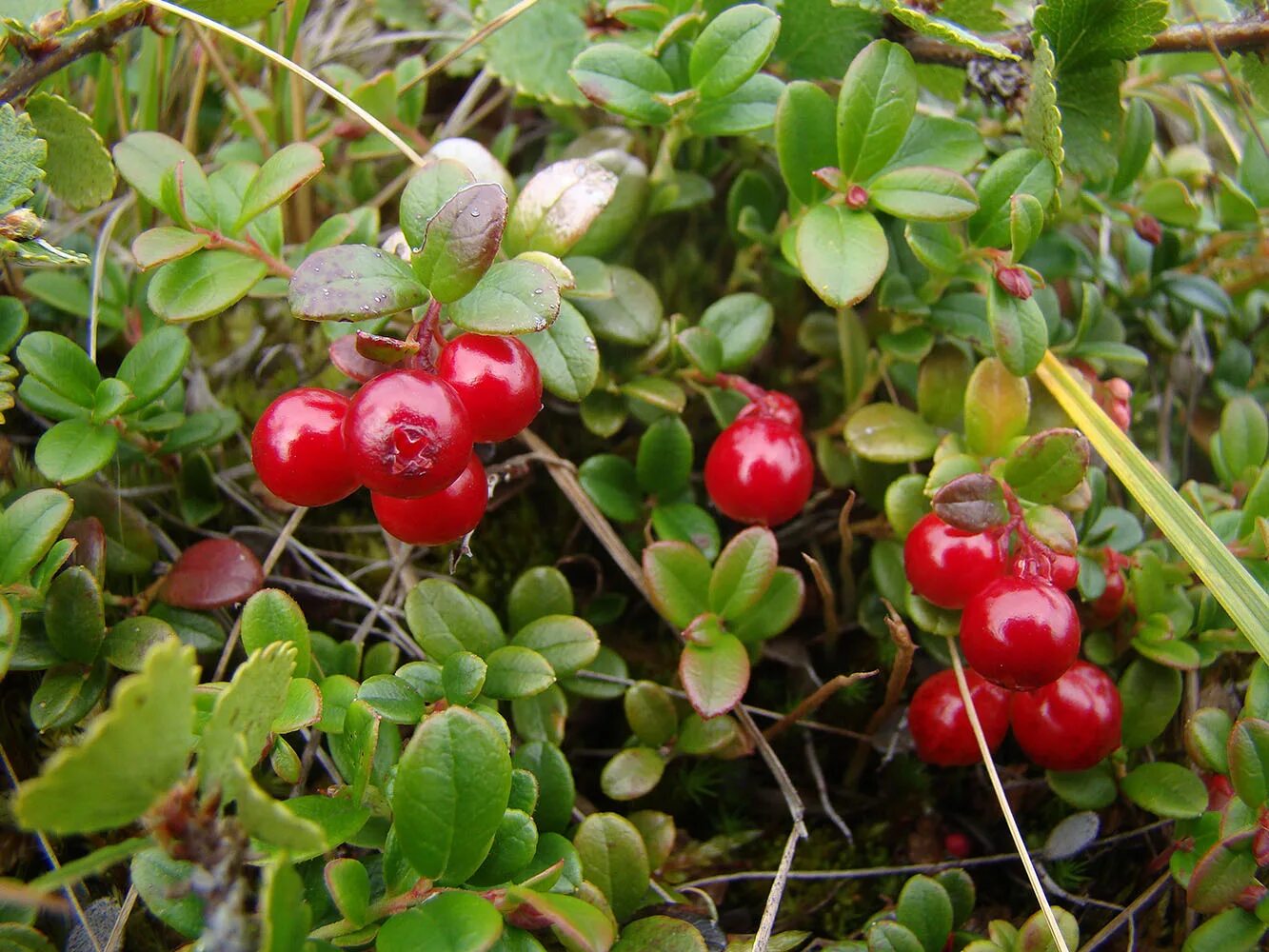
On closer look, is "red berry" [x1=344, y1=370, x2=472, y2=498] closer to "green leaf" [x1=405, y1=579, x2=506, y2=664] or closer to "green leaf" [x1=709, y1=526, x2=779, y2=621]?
"green leaf" [x1=405, y1=579, x2=506, y2=664]

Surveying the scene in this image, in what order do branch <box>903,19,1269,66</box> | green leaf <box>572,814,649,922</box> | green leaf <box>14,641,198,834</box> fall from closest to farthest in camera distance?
green leaf <box>14,641,198,834</box>
green leaf <box>572,814,649,922</box>
branch <box>903,19,1269,66</box>

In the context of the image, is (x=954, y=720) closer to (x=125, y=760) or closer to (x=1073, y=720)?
(x=1073, y=720)

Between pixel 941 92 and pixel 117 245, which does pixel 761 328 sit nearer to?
pixel 941 92

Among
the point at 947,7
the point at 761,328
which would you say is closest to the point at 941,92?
the point at 947,7

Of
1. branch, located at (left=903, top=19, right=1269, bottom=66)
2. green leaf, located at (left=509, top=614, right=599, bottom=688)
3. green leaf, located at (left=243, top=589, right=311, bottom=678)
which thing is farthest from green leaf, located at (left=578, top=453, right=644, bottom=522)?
branch, located at (left=903, top=19, right=1269, bottom=66)

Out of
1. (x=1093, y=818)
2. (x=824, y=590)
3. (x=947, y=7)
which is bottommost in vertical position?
(x=1093, y=818)

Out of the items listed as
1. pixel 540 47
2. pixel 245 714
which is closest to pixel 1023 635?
pixel 245 714

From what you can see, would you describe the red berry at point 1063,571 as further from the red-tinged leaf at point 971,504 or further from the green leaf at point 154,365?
the green leaf at point 154,365
